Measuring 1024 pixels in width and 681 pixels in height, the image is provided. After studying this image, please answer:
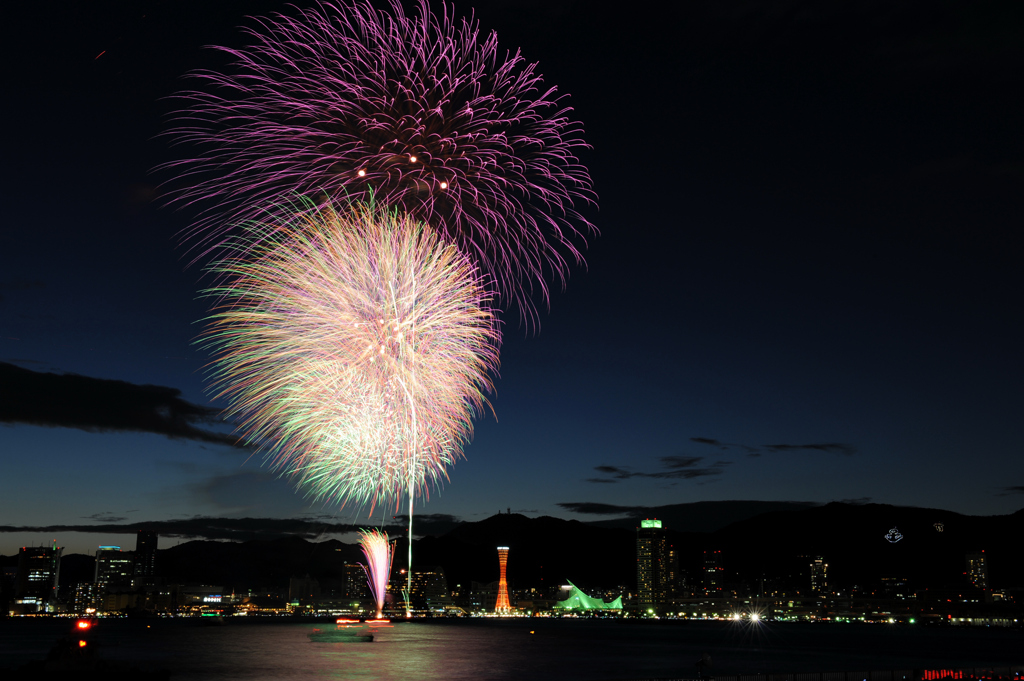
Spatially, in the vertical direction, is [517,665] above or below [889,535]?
below

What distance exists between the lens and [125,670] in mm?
46188

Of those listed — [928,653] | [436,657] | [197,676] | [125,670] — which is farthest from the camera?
[928,653]

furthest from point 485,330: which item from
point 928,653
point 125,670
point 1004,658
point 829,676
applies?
point 928,653

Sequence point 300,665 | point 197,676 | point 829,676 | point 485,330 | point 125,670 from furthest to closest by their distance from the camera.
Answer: point 300,665, point 197,676, point 125,670, point 829,676, point 485,330

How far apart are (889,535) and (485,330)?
427 feet

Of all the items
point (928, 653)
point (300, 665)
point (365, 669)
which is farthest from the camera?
point (928, 653)

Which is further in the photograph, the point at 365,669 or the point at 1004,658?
the point at 1004,658

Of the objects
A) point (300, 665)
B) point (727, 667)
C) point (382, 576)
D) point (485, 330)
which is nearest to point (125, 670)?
point (485, 330)

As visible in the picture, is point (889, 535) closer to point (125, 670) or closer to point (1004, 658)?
point (1004, 658)

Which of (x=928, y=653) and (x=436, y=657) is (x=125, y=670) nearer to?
(x=436, y=657)

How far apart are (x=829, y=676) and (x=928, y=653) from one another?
264ft

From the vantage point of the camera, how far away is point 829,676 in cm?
4084

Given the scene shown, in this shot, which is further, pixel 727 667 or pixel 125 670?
pixel 727 667

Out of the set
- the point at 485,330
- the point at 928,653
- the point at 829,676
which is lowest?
the point at 928,653
